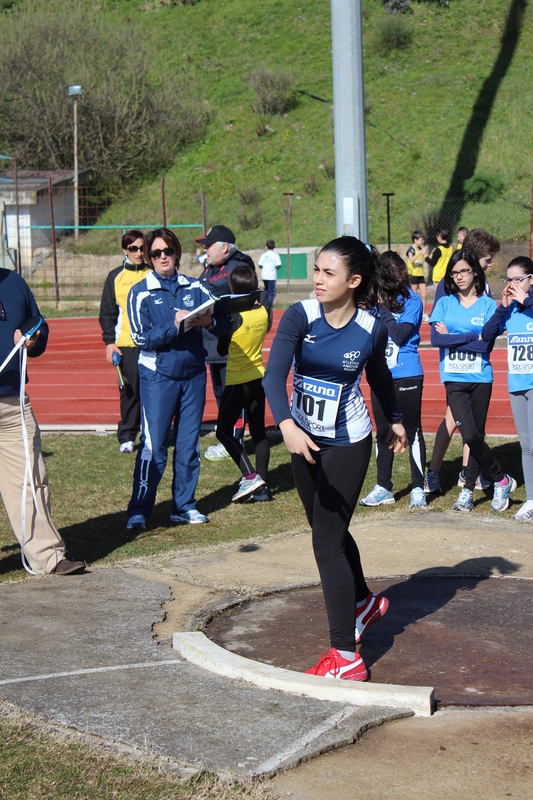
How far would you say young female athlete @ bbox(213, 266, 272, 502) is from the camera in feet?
24.0

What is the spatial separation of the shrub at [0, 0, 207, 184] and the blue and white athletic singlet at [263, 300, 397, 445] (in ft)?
131

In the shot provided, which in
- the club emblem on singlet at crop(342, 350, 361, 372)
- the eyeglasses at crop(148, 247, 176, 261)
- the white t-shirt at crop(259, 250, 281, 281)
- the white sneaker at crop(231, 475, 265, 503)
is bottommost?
the white sneaker at crop(231, 475, 265, 503)

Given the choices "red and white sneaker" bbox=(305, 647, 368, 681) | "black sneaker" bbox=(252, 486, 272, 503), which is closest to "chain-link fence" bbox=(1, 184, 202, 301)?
"black sneaker" bbox=(252, 486, 272, 503)

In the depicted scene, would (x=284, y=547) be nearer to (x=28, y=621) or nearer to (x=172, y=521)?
(x=172, y=521)

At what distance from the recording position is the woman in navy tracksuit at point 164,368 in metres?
6.46

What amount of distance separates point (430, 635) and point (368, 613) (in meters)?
0.35

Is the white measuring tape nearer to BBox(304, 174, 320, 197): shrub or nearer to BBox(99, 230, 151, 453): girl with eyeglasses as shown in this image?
BBox(99, 230, 151, 453): girl with eyeglasses

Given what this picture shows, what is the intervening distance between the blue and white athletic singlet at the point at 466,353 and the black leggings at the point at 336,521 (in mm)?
3229

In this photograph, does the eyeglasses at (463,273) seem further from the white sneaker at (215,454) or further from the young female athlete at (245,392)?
the white sneaker at (215,454)

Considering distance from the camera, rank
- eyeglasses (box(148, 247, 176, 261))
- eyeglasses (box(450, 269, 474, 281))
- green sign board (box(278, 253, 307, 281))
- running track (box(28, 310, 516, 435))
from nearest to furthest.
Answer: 1. eyeglasses (box(148, 247, 176, 261))
2. eyeglasses (box(450, 269, 474, 281))
3. running track (box(28, 310, 516, 435))
4. green sign board (box(278, 253, 307, 281))

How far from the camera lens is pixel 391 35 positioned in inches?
1791

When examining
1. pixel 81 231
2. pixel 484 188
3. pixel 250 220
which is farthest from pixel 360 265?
pixel 250 220

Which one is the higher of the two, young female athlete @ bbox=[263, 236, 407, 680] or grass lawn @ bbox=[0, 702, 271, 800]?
young female athlete @ bbox=[263, 236, 407, 680]

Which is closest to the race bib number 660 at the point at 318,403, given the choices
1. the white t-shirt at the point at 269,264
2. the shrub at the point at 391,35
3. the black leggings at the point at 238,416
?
the black leggings at the point at 238,416
